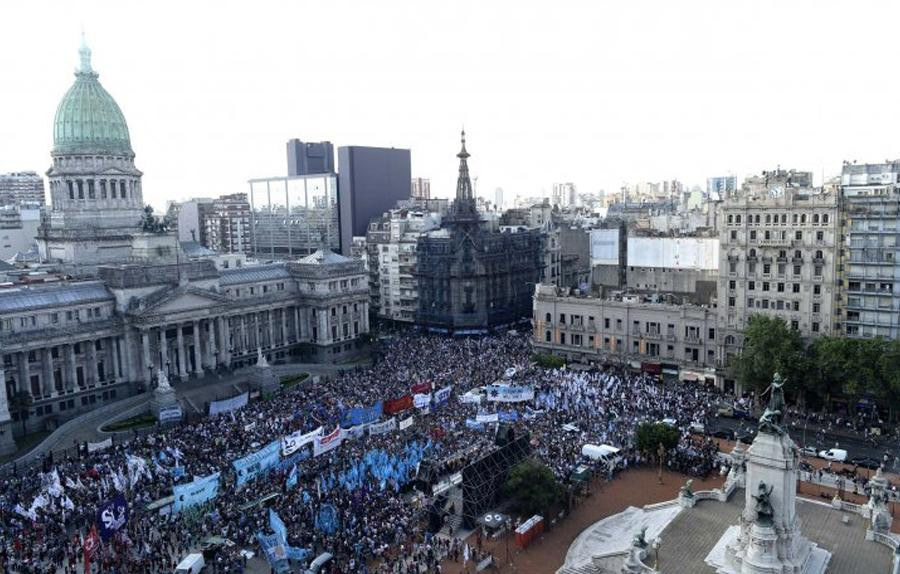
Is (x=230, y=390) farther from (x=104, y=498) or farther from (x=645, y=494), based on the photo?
(x=645, y=494)

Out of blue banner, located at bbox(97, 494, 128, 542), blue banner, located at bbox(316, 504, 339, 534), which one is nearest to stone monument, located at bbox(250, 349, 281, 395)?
blue banner, located at bbox(316, 504, 339, 534)

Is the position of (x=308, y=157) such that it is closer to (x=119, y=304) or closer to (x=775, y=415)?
(x=119, y=304)

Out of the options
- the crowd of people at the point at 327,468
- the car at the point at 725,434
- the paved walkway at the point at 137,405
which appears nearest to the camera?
the crowd of people at the point at 327,468

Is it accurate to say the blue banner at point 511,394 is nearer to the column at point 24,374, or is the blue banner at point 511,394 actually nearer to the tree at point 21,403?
the tree at point 21,403

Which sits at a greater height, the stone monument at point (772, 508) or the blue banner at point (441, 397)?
the stone monument at point (772, 508)

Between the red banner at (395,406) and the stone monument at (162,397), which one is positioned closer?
the red banner at (395,406)

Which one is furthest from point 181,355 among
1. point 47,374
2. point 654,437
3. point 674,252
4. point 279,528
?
point 674,252

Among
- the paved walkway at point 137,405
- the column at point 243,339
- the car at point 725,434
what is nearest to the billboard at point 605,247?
the paved walkway at point 137,405
